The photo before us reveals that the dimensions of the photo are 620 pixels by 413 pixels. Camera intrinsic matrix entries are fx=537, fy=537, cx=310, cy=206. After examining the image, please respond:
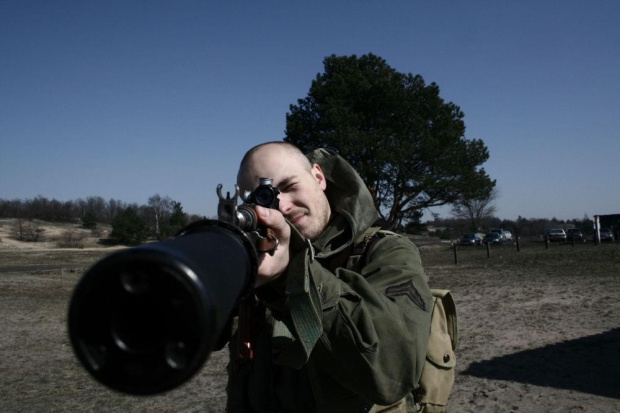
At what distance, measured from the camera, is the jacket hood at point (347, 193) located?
2.37 m

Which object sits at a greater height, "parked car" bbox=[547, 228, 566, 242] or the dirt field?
"parked car" bbox=[547, 228, 566, 242]

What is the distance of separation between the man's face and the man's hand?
2.13 feet

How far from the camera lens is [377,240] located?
2283 millimetres

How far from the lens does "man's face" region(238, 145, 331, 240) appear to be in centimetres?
221

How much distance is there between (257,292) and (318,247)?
0.66m

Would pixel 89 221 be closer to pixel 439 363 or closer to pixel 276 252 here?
pixel 439 363

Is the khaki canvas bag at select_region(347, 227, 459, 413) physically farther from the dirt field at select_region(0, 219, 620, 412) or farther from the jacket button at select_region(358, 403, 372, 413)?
the dirt field at select_region(0, 219, 620, 412)

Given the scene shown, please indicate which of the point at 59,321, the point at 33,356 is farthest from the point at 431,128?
the point at 33,356

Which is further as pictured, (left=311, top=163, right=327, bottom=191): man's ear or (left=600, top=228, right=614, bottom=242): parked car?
(left=600, top=228, right=614, bottom=242): parked car

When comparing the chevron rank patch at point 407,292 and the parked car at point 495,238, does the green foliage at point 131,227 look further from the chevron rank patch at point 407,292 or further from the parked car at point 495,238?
the chevron rank patch at point 407,292

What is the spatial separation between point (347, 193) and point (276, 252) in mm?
1056

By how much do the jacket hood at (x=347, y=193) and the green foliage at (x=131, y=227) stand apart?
5121 centimetres

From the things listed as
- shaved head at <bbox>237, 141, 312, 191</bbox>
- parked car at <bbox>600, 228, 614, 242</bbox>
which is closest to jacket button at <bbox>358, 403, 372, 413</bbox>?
shaved head at <bbox>237, 141, 312, 191</bbox>

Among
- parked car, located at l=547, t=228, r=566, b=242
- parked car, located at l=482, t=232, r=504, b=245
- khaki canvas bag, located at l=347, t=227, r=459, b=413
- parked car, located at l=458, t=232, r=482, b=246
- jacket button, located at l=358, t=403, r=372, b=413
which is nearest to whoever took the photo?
jacket button, located at l=358, t=403, r=372, b=413
